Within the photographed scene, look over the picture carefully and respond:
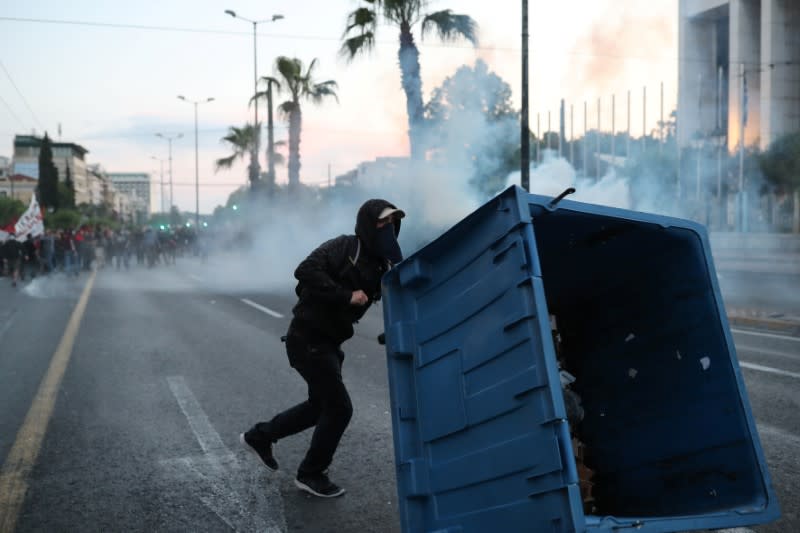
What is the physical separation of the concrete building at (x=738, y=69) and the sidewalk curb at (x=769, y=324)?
94.5ft

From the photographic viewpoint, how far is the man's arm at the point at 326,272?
4078 millimetres

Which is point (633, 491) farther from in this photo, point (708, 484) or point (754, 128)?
point (754, 128)

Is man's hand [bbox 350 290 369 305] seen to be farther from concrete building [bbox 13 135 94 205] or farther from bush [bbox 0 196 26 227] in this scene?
concrete building [bbox 13 135 94 205]

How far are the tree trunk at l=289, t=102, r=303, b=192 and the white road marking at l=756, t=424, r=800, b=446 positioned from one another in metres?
33.4

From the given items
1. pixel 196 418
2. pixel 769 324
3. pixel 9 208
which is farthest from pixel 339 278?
pixel 9 208

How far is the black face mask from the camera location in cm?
404

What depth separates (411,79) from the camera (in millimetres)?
24359

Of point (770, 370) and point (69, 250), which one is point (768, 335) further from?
point (69, 250)

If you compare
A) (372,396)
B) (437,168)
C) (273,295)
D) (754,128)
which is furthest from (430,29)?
(754,128)

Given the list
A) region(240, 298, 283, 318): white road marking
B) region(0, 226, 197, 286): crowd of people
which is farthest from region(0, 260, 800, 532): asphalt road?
region(0, 226, 197, 286): crowd of people

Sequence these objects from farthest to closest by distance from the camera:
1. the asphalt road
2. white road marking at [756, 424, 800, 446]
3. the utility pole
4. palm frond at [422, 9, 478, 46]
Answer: palm frond at [422, 9, 478, 46], the utility pole, white road marking at [756, 424, 800, 446], the asphalt road

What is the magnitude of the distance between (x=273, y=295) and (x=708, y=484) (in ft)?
52.0

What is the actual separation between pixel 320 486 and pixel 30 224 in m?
26.1

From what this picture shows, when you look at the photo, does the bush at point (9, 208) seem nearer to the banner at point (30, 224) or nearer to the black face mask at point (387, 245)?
the banner at point (30, 224)
